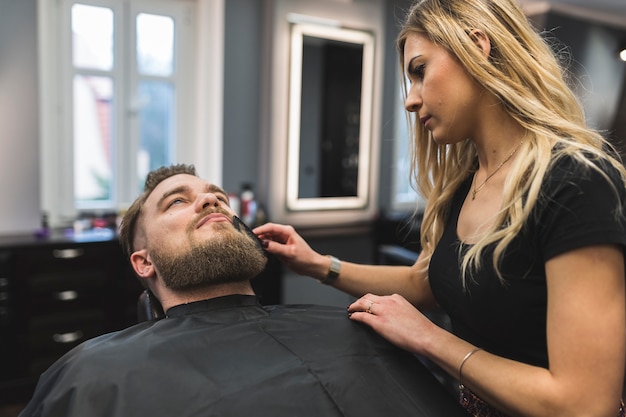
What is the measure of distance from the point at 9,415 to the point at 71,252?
3.06 ft

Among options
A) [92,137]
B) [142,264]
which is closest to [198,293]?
[142,264]

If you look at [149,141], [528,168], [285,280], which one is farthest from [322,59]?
[528,168]

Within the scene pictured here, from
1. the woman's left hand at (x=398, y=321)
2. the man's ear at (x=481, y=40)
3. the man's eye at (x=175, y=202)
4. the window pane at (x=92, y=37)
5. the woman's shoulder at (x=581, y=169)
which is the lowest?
the woman's left hand at (x=398, y=321)

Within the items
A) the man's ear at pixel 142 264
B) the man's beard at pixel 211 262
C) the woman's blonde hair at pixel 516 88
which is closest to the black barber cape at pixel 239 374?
the man's beard at pixel 211 262

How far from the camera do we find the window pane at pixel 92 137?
3541 mm

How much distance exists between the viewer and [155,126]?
3842 millimetres

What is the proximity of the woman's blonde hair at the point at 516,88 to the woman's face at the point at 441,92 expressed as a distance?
0.02m

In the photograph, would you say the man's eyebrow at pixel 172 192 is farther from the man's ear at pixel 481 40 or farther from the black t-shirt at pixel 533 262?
the man's ear at pixel 481 40

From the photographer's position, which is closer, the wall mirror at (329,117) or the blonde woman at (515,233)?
the blonde woman at (515,233)

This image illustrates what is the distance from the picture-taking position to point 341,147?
169 inches

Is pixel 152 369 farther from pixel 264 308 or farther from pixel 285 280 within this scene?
pixel 285 280

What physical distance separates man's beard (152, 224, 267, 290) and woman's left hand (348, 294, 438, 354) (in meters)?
0.35

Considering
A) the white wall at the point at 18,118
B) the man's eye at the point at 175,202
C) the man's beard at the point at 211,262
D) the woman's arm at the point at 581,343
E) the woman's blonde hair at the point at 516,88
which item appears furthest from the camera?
the white wall at the point at 18,118

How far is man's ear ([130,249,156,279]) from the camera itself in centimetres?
150
